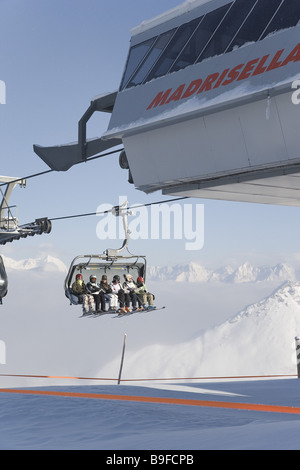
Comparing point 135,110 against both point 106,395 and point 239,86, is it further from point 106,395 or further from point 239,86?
point 106,395

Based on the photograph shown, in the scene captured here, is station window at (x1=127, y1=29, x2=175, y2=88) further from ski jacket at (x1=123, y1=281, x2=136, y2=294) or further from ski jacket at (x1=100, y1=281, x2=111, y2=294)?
ski jacket at (x1=123, y1=281, x2=136, y2=294)

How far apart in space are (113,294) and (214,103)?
11688mm

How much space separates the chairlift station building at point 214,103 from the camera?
13.5 metres

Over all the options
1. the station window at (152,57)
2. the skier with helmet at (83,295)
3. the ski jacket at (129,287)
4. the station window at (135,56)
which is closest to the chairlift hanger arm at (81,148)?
the station window at (135,56)

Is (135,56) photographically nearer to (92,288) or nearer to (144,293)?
(92,288)

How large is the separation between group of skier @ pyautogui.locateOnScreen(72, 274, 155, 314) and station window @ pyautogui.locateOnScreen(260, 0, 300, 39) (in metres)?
12.5

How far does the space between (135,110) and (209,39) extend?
2539 millimetres

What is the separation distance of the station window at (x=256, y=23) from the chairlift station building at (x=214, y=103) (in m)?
0.03

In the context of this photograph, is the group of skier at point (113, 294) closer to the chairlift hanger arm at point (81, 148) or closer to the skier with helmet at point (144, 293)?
the skier with helmet at point (144, 293)

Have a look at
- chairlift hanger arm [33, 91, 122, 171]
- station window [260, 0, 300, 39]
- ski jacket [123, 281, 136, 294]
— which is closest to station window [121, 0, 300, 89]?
station window [260, 0, 300, 39]

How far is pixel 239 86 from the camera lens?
13945 millimetres

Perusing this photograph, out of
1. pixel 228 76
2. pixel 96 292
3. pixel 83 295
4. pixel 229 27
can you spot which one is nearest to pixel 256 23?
Answer: pixel 229 27

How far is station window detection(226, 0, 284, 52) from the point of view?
46.1 feet
